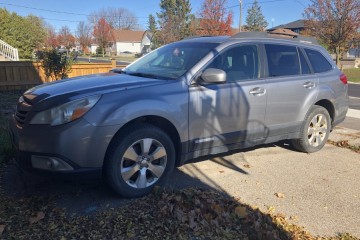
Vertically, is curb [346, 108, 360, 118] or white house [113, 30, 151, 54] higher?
white house [113, 30, 151, 54]

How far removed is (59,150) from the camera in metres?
3.29

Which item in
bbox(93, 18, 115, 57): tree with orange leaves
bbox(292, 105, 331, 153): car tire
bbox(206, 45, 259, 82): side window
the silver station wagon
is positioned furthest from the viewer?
bbox(93, 18, 115, 57): tree with orange leaves

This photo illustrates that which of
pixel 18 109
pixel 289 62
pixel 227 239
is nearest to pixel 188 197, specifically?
pixel 227 239

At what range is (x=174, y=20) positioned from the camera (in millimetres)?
43656

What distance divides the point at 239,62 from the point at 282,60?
0.81 m

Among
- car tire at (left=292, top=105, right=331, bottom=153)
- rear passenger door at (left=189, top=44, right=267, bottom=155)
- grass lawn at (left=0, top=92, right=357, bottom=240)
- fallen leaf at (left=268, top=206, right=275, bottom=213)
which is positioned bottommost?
fallen leaf at (left=268, top=206, right=275, bottom=213)

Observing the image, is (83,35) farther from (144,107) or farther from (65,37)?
(144,107)

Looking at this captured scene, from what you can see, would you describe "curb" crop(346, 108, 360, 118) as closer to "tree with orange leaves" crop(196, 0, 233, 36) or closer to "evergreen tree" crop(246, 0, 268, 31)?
"tree with orange leaves" crop(196, 0, 233, 36)

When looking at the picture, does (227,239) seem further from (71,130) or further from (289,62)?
(289,62)

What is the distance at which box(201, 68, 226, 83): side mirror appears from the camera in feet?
13.2

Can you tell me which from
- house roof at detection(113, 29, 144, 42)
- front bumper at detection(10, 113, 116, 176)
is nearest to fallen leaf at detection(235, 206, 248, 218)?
front bumper at detection(10, 113, 116, 176)

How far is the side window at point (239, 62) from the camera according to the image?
4.41 meters

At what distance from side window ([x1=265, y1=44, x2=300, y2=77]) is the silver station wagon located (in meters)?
0.02

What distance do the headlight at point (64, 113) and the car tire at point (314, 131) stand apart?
3.37 m
